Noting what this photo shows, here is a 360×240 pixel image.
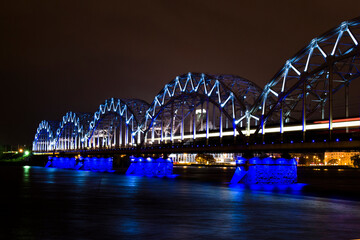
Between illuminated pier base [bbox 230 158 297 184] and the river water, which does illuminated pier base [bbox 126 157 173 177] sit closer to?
illuminated pier base [bbox 230 158 297 184]

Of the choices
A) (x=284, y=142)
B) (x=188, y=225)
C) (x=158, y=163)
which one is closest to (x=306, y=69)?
(x=284, y=142)

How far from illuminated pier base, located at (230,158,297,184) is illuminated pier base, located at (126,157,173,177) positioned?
42.0m

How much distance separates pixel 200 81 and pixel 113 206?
63.0 metres

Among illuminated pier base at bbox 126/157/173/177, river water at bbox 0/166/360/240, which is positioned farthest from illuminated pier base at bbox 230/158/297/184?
illuminated pier base at bbox 126/157/173/177

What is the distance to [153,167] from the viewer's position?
109 metres

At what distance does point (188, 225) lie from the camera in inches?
1013

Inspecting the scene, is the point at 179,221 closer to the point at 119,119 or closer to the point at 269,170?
the point at 269,170

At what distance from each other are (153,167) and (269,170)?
47.2 metres

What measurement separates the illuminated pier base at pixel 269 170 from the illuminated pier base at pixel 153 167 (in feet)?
138

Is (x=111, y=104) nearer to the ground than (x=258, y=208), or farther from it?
farther from it

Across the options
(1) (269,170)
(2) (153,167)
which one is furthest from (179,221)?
(2) (153,167)

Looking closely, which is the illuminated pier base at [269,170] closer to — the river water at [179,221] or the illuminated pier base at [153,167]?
the river water at [179,221]

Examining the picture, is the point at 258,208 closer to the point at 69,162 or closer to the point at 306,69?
the point at 306,69

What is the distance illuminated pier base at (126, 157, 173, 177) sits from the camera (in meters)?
108
